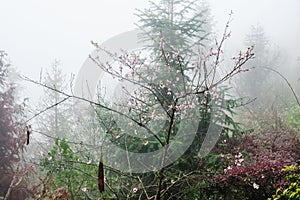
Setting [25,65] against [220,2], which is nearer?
[220,2]

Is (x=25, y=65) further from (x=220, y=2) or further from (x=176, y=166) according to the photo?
(x=176, y=166)

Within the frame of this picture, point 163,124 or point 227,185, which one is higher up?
point 163,124

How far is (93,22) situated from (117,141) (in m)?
105

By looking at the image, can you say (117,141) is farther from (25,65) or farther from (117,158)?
(25,65)

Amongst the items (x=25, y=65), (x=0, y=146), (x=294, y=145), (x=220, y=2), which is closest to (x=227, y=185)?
(x=294, y=145)

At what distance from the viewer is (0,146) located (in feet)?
21.6

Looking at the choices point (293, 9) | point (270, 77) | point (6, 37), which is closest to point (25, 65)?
point (6, 37)

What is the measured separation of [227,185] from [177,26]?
18.1 ft

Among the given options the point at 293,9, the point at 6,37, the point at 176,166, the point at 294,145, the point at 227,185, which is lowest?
the point at 227,185

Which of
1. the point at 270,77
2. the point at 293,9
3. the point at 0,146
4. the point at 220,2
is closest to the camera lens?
the point at 0,146

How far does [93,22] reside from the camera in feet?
343

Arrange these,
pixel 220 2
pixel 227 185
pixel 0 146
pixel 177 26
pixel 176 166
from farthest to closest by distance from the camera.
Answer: pixel 220 2 < pixel 177 26 < pixel 0 146 < pixel 176 166 < pixel 227 185

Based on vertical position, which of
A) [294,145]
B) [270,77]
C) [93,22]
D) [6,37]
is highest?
[93,22]

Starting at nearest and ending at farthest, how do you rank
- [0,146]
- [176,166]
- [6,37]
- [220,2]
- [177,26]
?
[176,166], [0,146], [177,26], [220,2], [6,37]
